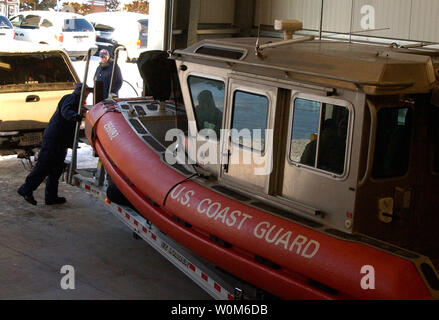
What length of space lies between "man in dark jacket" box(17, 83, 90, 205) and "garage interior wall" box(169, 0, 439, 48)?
10.4ft

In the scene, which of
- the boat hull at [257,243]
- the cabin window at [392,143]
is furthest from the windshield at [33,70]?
the cabin window at [392,143]

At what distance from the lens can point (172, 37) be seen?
511 inches

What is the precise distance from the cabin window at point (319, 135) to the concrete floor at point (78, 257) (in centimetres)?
204

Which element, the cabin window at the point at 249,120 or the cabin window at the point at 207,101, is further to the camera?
the cabin window at the point at 207,101

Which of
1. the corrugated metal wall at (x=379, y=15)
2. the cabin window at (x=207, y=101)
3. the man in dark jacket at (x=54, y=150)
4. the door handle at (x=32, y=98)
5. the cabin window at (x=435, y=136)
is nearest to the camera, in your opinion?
the cabin window at (x=435, y=136)

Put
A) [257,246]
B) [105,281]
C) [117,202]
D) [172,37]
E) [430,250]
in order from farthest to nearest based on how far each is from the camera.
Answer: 1. [172,37]
2. [117,202]
3. [105,281]
4. [430,250]
5. [257,246]

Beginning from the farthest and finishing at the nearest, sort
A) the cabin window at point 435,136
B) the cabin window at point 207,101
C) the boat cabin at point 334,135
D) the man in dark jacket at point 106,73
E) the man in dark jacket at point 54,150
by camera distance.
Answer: the man in dark jacket at point 106,73 < the man in dark jacket at point 54,150 < the cabin window at point 207,101 < the cabin window at point 435,136 < the boat cabin at point 334,135

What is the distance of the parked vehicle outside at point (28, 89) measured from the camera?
35.7ft

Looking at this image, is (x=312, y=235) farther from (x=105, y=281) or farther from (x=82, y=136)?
(x=82, y=136)

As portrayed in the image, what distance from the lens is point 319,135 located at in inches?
214

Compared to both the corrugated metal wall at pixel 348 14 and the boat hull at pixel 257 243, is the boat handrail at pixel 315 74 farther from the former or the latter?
the corrugated metal wall at pixel 348 14
